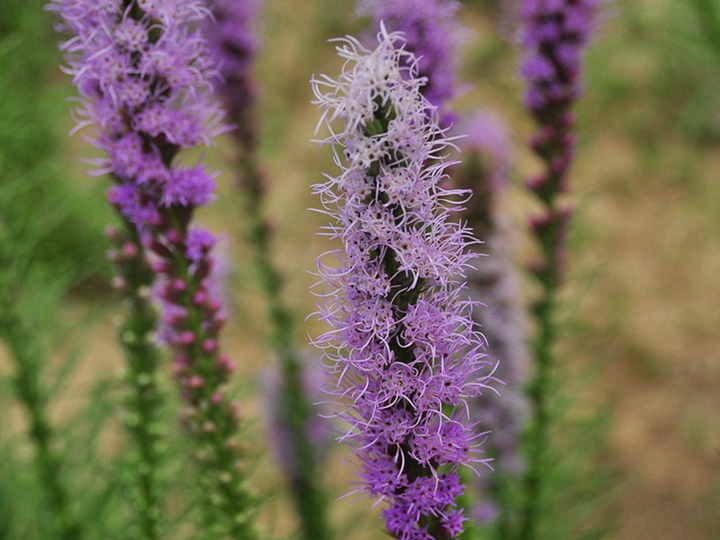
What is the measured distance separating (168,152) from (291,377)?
158 cm

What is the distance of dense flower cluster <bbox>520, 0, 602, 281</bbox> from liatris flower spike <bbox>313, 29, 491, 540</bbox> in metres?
1.02

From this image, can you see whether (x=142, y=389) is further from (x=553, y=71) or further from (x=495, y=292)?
(x=495, y=292)

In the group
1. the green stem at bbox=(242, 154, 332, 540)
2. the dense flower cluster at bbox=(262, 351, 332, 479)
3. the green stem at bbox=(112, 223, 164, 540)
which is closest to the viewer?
the green stem at bbox=(112, 223, 164, 540)

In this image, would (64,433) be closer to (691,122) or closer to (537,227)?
(537,227)

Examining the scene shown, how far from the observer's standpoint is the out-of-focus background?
156 inches

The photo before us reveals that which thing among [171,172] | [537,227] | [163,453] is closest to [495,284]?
[537,227]

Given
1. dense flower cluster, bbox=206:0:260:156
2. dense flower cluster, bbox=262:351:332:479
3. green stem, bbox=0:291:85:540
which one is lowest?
dense flower cluster, bbox=262:351:332:479

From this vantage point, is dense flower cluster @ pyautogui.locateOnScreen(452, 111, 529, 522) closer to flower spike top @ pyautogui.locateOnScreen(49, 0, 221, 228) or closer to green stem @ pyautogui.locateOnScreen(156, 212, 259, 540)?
green stem @ pyautogui.locateOnScreen(156, 212, 259, 540)

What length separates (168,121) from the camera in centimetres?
146

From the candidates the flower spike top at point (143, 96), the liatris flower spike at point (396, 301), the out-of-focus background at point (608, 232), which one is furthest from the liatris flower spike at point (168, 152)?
the out-of-focus background at point (608, 232)

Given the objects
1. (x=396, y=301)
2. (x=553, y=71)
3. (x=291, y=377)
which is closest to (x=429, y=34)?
(x=553, y=71)

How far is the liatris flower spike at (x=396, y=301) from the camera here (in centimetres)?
108

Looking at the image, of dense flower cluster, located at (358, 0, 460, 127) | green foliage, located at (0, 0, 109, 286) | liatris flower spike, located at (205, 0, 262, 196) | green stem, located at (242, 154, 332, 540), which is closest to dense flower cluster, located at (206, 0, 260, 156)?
liatris flower spike, located at (205, 0, 262, 196)

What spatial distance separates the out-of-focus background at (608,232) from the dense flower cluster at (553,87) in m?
1.09
